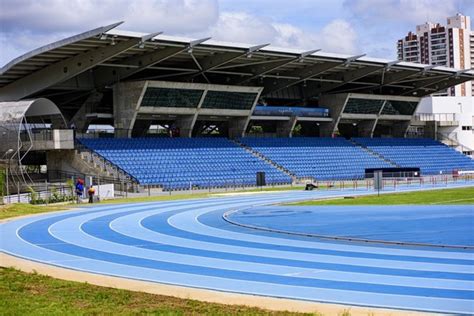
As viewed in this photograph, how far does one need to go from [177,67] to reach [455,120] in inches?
1453

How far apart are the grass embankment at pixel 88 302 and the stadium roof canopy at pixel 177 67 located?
3044 centimetres

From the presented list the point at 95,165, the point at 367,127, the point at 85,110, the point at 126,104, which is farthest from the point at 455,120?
the point at 95,165

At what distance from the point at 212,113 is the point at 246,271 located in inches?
1723

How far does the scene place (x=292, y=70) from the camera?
58531mm

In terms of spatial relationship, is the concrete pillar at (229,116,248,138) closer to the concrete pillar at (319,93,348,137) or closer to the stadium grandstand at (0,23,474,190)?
the stadium grandstand at (0,23,474,190)

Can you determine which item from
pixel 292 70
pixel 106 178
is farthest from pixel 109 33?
pixel 292 70

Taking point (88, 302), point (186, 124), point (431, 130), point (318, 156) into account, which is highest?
point (186, 124)

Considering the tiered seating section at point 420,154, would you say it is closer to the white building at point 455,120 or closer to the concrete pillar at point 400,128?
the concrete pillar at point 400,128

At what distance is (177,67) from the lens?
171 feet

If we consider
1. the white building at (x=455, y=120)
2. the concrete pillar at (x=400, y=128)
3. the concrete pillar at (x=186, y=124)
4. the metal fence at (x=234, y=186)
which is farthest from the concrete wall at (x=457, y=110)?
the concrete pillar at (x=186, y=124)

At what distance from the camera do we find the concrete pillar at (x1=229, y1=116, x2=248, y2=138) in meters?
59.2

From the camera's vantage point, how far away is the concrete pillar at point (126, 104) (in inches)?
1975

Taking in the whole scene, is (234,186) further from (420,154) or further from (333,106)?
(420,154)

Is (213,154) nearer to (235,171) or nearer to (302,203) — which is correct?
(235,171)
